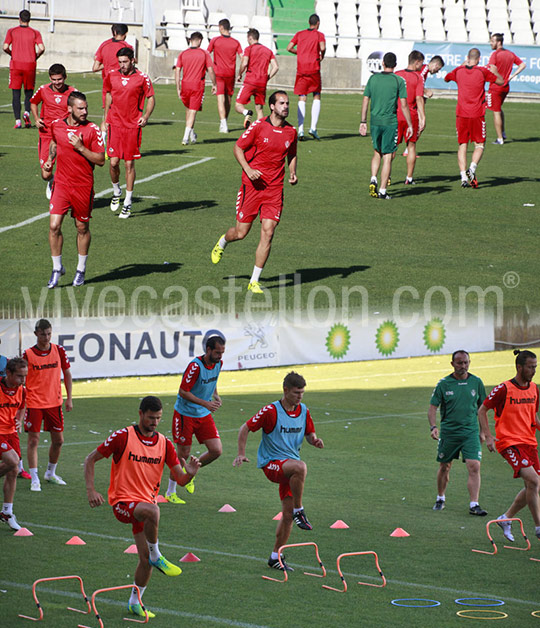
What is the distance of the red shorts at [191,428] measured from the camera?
1133cm

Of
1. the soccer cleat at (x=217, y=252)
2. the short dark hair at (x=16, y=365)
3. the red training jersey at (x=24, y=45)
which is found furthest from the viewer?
the red training jersey at (x=24, y=45)

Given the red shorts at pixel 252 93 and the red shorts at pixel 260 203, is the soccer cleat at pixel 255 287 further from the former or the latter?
the red shorts at pixel 252 93

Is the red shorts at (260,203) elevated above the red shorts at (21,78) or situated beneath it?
situated beneath

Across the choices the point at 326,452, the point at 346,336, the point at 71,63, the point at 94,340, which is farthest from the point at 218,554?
the point at 71,63

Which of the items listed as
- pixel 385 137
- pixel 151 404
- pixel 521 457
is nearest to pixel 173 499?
pixel 521 457

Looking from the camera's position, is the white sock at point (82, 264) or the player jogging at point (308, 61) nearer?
the white sock at point (82, 264)

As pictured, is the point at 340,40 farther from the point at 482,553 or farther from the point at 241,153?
the point at 482,553

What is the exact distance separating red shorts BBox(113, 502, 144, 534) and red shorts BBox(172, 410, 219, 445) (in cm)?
344

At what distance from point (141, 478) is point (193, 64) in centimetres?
1798

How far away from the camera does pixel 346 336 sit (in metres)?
20.3

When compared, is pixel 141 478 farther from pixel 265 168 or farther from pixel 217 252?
pixel 217 252

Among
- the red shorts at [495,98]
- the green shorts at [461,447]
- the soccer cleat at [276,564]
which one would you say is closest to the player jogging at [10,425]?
the soccer cleat at [276,564]

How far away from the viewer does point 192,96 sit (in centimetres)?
2436

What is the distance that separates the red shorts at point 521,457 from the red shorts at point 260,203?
5.68 m
